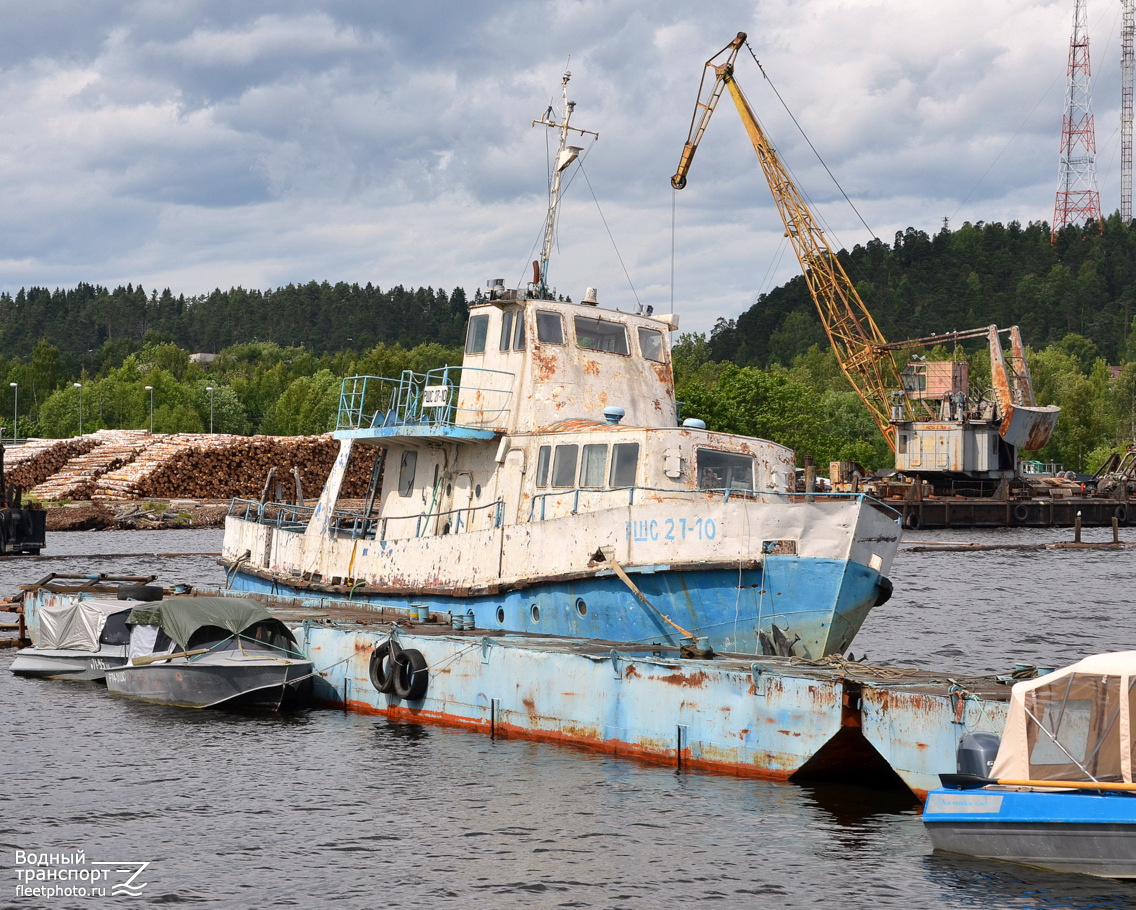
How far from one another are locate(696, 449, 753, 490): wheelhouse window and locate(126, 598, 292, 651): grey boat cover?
7312 mm

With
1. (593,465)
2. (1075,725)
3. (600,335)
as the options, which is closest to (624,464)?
(593,465)

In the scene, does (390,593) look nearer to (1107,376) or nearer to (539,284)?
(539,284)

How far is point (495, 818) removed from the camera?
13.5 m

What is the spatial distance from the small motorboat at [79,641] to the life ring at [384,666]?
5.70m

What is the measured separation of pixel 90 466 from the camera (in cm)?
8369

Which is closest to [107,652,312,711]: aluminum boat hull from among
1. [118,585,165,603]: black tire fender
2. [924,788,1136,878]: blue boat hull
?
[118,585,165,603]: black tire fender

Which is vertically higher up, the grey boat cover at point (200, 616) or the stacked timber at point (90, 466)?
the stacked timber at point (90, 466)

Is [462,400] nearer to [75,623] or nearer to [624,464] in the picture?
[624,464]

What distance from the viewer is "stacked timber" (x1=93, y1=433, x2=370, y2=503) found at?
77375 mm

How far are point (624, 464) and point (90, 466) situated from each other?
72.1m

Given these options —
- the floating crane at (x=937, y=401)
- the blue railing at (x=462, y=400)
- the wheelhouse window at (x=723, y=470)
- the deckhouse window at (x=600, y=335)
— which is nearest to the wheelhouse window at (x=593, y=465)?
the wheelhouse window at (x=723, y=470)

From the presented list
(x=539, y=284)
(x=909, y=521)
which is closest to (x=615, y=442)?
(x=539, y=284)

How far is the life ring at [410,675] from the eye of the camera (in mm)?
18500

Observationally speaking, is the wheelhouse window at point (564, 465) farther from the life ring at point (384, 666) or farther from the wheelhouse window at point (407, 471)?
the wheelhouse window at point (407, 471)
